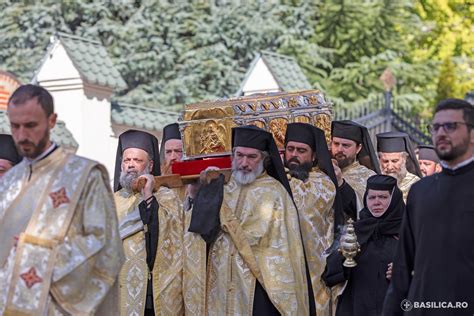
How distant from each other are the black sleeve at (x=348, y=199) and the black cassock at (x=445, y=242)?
3815 millimetres

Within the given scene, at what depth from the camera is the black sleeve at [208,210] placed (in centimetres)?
966

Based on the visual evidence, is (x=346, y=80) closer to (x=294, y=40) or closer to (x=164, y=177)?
(x=294, y=40)

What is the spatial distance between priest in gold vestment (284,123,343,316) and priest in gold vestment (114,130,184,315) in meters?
0.92

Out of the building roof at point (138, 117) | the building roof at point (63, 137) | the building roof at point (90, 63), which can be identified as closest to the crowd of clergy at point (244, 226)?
the building roof at point (63, 137)

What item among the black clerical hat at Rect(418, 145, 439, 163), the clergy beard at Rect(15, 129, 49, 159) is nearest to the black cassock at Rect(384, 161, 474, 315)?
the clergy beard at Rect(15, 129, 49, 159)

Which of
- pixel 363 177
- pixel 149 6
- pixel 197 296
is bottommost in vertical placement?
pixel 197 296

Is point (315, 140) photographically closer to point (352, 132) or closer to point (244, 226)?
point (244, 226)

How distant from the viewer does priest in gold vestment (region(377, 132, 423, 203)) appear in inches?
463

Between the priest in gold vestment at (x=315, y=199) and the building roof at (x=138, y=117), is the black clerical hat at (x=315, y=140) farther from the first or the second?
the building roof at (x=138, y=117)

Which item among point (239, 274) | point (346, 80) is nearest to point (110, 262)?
point (239, 274)

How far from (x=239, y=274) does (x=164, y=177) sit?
38.3 inches

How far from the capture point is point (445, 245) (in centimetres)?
673

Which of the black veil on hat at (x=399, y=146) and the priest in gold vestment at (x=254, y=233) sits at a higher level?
the black veil on hat at (x=399, y=146)

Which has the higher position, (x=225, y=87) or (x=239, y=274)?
(x=225, y=87)
